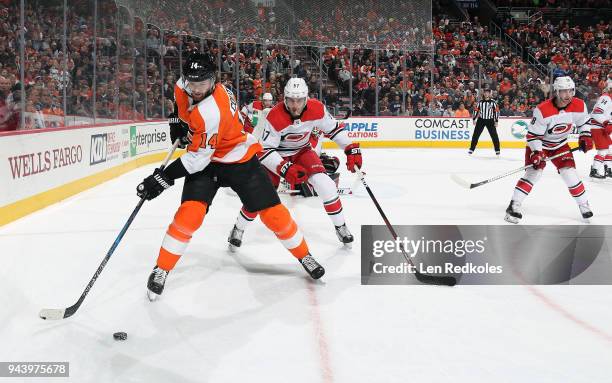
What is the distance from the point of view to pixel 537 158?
5156 mm

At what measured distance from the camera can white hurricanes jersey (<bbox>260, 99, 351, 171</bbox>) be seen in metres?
4.49

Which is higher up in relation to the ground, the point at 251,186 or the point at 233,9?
the point at 233,9

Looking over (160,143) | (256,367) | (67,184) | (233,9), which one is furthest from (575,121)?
(233,9)

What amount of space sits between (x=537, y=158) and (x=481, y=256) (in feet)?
6.83

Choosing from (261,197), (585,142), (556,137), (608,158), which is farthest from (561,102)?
(608,158)

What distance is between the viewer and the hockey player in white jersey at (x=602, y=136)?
8.28 m

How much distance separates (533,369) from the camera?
7.66 ft

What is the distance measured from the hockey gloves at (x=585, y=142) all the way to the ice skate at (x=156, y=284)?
13.4 feet

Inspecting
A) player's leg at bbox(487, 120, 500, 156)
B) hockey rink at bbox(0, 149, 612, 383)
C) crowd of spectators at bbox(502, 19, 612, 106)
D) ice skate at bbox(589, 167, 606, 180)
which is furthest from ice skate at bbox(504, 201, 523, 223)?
crowd of spectators at bbox(502, 19, 612, 106)

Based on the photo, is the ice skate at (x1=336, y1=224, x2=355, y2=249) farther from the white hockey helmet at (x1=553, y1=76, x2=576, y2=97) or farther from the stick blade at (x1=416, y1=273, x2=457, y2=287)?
the white hockey helmet at (x1=553, y1=76, x2=576, y2=97)

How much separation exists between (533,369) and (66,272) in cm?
270

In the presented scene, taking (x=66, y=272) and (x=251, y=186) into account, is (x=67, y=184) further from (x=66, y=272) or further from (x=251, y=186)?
(x=251, y=186)

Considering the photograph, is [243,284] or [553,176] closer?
[243,284]

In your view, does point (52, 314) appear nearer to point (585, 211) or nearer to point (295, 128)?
point (295, 128)
